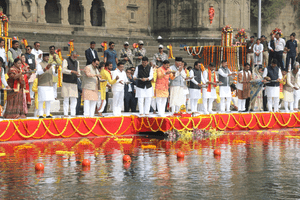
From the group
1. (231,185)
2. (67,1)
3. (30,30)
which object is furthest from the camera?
(67,1)

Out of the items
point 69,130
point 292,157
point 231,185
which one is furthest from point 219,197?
point 69,130

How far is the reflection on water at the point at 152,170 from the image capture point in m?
6.15

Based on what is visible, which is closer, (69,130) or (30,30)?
(69,130)

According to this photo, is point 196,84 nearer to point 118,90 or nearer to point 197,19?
point 118,90

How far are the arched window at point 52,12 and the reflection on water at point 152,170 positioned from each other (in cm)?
1607

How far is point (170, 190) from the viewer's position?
624 cm

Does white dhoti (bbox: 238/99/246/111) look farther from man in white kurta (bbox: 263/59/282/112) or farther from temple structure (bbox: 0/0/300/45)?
temple structure (bbox: 0/0/300/45)

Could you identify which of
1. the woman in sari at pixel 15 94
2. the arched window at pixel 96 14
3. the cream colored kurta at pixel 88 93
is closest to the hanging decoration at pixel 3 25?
the woman in sari at pixel 15 94

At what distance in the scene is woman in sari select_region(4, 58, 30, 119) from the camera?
11.9 m

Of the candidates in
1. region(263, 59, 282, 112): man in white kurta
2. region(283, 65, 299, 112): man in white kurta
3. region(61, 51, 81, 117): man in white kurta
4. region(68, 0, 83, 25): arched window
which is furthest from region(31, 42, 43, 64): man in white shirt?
region(68, 0, 83, 25): arched window

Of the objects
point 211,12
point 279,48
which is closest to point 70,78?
point 279,48

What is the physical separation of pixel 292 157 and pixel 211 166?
173 centimetres

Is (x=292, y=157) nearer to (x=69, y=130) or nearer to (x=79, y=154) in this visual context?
(x=79, y=154)

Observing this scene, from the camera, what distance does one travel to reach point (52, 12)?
26.2 m
